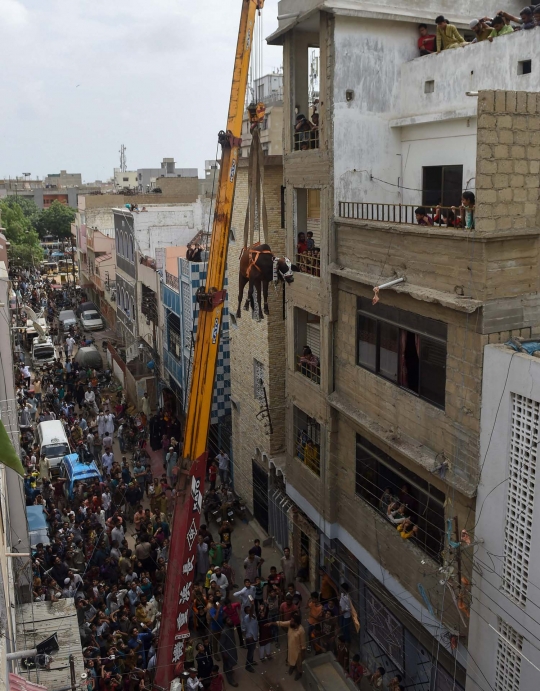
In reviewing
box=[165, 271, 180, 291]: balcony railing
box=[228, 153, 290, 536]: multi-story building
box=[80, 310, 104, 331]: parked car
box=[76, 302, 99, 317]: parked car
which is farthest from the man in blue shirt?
box=[76, 302, 99, 317]: parked car

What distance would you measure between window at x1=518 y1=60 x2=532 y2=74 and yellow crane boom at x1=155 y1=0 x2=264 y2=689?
5081 millimetres

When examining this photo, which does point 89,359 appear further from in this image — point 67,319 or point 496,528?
point 496,528

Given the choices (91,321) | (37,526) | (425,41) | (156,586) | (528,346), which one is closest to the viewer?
(528,346)

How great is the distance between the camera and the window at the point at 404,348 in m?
11.6

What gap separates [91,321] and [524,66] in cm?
3980

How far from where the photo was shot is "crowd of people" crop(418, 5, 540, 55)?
12.5 metres

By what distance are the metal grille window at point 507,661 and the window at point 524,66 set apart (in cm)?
959

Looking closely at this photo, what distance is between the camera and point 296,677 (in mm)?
14664

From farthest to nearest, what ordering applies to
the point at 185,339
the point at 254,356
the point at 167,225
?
1. the point at 167,225
2. the point at 185,339
3. the point at 254,356

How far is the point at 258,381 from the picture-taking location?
20062 millimetres

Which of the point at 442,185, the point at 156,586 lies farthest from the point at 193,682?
the point at 442,185

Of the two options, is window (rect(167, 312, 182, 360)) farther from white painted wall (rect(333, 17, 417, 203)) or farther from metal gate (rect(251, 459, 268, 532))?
white painted wall (rect(333, 17, 417, 203))

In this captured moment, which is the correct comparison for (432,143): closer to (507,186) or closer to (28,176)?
(507,186)

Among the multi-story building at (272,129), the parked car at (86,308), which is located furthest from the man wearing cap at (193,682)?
the parked car at (86,308)
